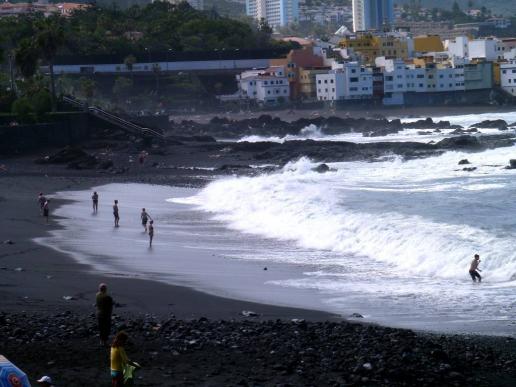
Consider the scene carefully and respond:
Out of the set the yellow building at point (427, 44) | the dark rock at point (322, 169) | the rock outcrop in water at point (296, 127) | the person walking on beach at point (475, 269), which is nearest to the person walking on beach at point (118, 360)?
the person walking on beach at point (475, 269)

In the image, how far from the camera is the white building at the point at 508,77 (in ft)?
276

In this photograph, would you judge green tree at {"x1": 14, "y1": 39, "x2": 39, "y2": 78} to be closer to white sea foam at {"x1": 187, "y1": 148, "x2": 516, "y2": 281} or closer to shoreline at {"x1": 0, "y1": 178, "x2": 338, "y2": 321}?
white sea foam at {"x1": 187, "y1": 148, "x2": 516, "y2": 281}

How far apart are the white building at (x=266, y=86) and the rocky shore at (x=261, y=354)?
238 feet

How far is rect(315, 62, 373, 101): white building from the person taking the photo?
8119 cm

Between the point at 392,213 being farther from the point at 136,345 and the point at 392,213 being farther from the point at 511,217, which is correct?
the point at 136,345

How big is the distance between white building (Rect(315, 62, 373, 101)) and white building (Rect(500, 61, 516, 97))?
10969 mm

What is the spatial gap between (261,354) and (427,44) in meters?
98.1

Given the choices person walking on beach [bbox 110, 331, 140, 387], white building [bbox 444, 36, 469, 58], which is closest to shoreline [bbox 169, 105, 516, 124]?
white building [bbox 444, 36, 469, 58]

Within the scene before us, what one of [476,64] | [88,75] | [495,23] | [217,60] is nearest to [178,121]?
[88,75]

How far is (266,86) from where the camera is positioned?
3295 inches

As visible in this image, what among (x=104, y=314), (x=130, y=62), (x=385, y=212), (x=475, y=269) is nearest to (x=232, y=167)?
(x=385, y=212)

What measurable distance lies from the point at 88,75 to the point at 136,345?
7146 centimetres

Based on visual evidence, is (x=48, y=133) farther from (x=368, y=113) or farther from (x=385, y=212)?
(x=368, y=113)

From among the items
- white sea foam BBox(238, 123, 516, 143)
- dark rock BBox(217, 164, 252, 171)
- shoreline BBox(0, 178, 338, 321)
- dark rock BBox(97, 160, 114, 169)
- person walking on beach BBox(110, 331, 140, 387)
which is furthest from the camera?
white sea foam BBox(238, 123, 516, 143)
